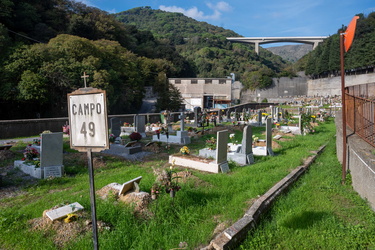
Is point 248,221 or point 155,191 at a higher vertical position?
point 155,191

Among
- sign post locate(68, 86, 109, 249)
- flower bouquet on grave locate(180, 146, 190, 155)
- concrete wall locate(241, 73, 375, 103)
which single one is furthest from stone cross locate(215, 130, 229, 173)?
concrete wall locate(241, 73, 375, 103)

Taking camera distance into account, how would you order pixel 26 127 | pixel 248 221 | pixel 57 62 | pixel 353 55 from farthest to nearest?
pixel 353 55
pixel 57 62
pixel 26 127
pixel 248 221

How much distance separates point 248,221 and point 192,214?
2.88ft

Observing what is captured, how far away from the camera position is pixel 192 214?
394 cm

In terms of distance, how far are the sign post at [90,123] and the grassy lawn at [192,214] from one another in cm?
112

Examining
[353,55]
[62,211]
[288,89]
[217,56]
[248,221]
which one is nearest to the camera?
[248,221]

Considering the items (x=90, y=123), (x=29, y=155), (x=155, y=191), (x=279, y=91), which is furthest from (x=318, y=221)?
(x=279, y=91)

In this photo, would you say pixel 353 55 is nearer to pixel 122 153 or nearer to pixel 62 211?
pixel 122 153

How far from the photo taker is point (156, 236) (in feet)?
10.9

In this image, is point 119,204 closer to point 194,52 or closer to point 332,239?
point 332,239

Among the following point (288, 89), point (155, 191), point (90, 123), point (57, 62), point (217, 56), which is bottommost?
point (155, 191)

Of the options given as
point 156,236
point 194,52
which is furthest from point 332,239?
point 194,52

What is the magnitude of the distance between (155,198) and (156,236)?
1.01 metres

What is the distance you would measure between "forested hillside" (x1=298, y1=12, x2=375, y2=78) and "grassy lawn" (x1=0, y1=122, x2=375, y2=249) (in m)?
46.3
